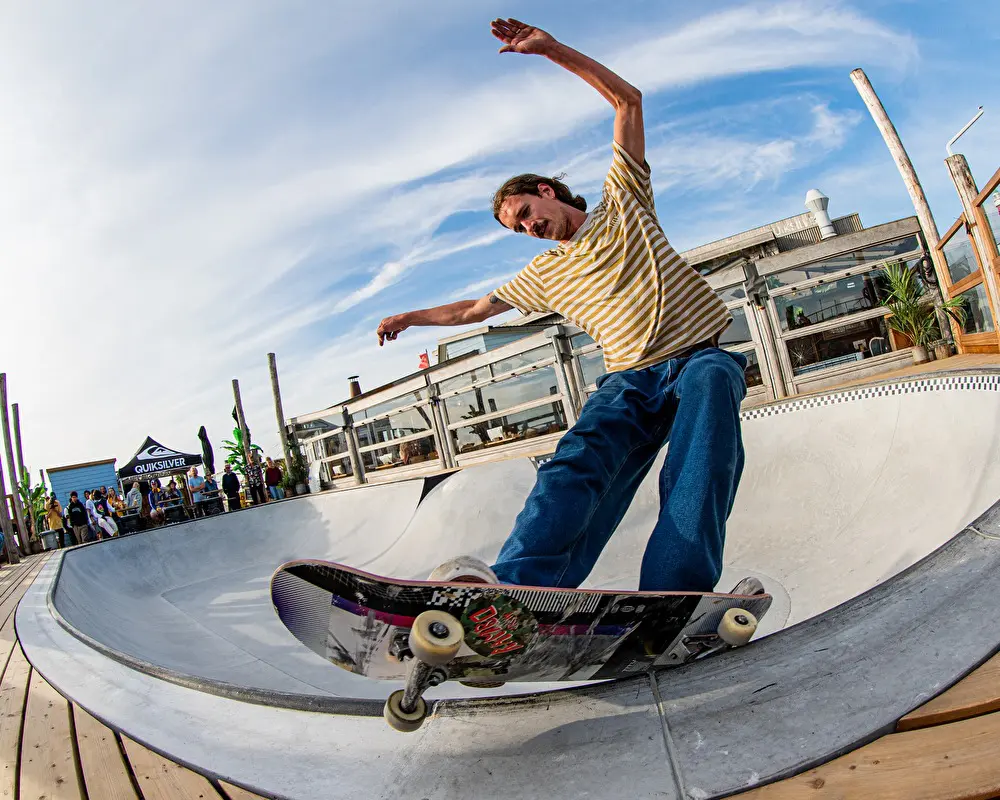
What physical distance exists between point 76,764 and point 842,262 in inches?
394

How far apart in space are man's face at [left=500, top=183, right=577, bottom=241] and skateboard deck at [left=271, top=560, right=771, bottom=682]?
49.0 inches

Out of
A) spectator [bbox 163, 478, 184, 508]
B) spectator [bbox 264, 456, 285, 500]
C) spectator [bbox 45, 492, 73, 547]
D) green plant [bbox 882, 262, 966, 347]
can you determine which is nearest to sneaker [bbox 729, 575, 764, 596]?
green plant [bbox 882, 262, 966, 347]

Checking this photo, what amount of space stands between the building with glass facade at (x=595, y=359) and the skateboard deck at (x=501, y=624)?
6.04 m

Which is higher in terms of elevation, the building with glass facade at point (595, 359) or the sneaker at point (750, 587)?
the building with glass facade at point (595, 359)

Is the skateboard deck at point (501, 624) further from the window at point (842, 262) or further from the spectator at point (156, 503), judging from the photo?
the spectator at point (156, 503)

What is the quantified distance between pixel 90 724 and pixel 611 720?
139 cm

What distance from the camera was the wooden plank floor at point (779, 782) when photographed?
0.78 metres

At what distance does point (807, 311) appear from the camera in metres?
8.92

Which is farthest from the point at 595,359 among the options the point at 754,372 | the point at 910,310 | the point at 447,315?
the point at 447,315

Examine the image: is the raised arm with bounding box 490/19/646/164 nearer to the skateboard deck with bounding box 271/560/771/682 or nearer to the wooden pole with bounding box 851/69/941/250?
the skateboard deck with bounding box 271/560/771/682

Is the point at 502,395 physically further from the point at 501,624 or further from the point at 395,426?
the point at 501,624

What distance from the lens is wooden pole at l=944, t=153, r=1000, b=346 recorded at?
6.10 meters

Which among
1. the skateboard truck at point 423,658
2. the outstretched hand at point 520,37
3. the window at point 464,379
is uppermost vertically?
the outstretched hand at point 520,37

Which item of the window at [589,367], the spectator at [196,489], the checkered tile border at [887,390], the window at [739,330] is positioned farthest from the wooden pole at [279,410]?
the checkered tile border at [887,390]
